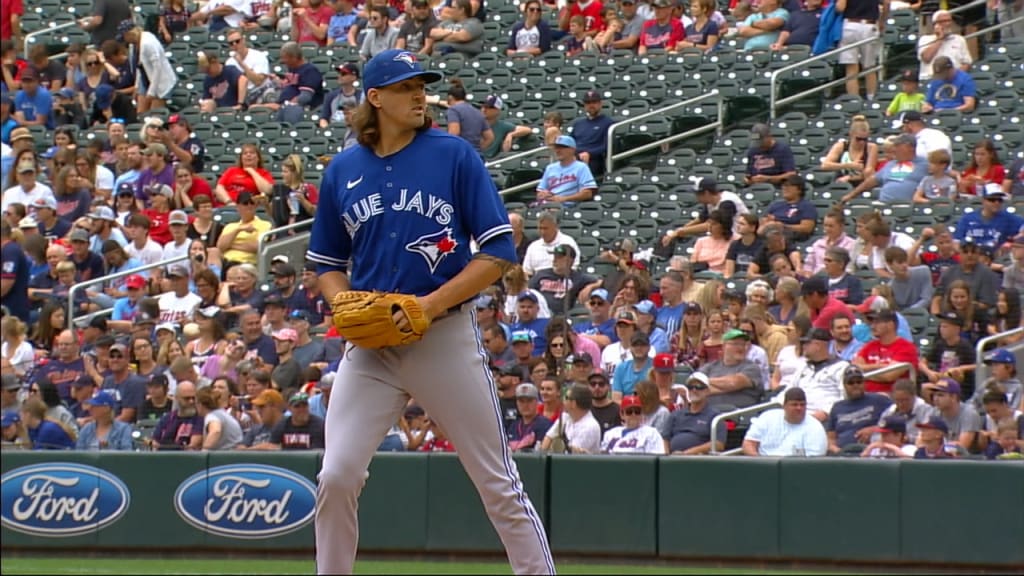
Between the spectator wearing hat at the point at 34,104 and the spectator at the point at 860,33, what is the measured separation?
8.33 meters

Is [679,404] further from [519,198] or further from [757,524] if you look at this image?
[519,198]

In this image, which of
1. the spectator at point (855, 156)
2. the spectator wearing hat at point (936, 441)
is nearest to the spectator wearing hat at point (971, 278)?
the spectator wearing hat at point (936, 441)

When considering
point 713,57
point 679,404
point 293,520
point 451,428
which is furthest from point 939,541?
point 713,57

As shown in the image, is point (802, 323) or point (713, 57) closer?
point (802, 323)

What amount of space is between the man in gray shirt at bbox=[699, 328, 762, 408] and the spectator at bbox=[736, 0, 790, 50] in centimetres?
561

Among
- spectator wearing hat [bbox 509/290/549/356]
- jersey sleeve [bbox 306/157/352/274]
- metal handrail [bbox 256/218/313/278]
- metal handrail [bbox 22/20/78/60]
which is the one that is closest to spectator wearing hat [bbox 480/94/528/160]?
metal handrail [bbox 256/218/313/278]

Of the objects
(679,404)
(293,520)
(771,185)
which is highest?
(771,185)

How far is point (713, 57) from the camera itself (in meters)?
16.6

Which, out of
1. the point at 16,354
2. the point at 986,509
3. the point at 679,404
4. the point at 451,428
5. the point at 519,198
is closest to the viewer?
the point at 451,428

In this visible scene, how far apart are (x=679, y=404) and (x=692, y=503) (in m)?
0.68

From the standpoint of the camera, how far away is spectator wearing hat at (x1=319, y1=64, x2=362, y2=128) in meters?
17.0

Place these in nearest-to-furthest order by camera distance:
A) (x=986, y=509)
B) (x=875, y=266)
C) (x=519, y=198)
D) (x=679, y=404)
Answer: (x=986, y=509) → (x=679, y=404) → (x=875, y=266) → (x=519, y=198)

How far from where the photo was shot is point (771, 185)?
14.3 meters

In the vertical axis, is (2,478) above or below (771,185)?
below
